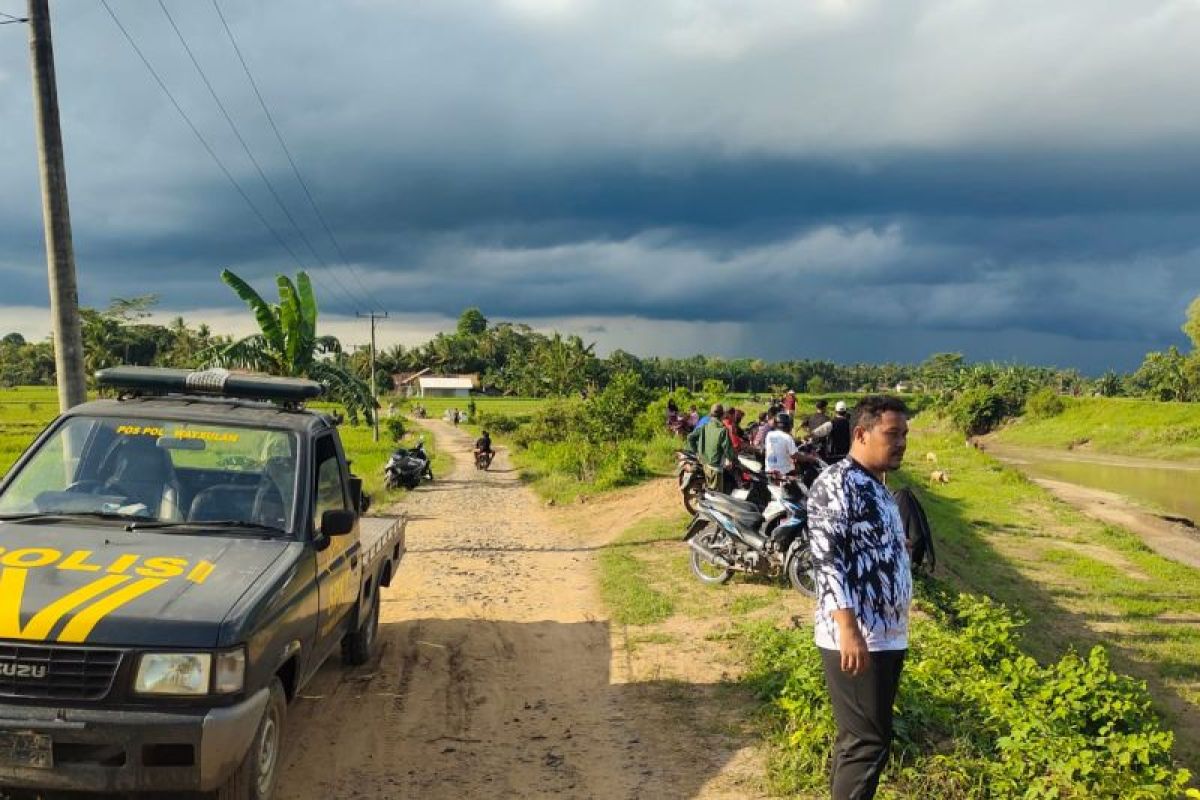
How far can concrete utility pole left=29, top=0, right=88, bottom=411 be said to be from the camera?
7.94 m

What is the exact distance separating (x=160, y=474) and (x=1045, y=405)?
61.9 meters

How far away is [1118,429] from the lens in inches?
2058

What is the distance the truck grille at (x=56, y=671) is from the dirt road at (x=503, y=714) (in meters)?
1.60

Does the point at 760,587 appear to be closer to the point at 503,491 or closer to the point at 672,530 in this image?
the point at 672,530

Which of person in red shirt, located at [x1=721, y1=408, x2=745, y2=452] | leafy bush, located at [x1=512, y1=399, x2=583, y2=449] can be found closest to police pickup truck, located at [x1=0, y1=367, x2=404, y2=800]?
person in red shirt, located at [x1=721, y1=408, x2=745, y2=452]

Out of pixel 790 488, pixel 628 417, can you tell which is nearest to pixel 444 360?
pixel 628 417

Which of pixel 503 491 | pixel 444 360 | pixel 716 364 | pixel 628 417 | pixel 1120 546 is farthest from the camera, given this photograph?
pixel 716 364

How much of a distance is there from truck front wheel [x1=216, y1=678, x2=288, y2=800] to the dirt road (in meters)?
0.50

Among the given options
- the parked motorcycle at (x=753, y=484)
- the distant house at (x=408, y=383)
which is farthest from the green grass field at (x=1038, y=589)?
the distant house at (x=408, y=383)

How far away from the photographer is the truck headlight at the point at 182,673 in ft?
11.4

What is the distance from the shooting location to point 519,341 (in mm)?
108000

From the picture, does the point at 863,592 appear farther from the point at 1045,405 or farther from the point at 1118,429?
the point at 1045,405

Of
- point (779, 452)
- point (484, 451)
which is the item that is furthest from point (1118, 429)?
point (779, 452)

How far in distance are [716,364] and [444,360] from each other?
3667 centimetres
